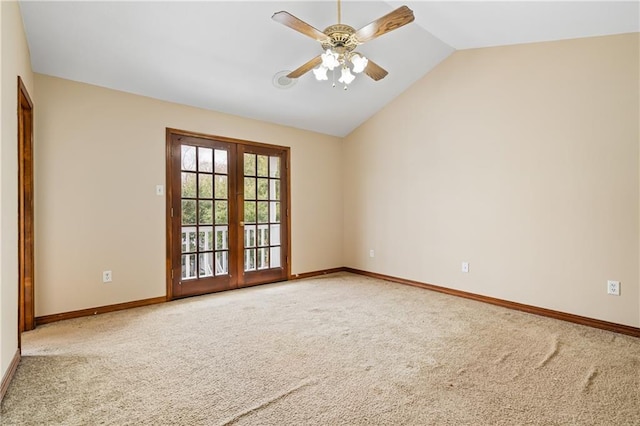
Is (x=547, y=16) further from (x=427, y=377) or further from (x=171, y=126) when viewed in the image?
(x=171, y=126)

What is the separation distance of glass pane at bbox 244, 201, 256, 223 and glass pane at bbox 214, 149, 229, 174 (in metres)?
0.53

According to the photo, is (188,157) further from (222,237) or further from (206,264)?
(206,264)

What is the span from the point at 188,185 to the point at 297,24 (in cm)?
250

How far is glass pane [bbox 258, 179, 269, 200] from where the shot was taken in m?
4.89

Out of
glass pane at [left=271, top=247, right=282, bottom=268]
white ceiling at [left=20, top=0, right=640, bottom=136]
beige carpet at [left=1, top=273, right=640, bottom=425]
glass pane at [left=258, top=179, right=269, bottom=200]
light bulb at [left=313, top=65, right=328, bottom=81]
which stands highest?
white ceiling at [left=20, top=0, right=640, bottom=136]

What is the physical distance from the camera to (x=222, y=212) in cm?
448

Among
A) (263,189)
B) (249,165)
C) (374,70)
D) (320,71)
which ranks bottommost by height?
(263,189)

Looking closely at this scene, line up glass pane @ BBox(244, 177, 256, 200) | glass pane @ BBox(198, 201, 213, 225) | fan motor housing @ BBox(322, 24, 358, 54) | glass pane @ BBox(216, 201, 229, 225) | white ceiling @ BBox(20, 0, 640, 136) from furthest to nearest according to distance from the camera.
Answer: glass pane @ BBox(244, 177, 256, 200) < glass pane @ BBox(216, 201, 229, 225) < glass pane @ BBox(198, 201, 213, 225) < white ceiling @ BBox(20, 0, 640, 136) < fan motor housing @ BBox(322, 24, 358, 54)

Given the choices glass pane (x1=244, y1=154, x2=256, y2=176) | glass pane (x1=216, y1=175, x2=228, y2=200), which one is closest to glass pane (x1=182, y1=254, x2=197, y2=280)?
glass pane (x1=216, y1=175, x2=228, y2=200)

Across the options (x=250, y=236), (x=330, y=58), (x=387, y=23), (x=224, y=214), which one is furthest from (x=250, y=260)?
(x=387, y=23)

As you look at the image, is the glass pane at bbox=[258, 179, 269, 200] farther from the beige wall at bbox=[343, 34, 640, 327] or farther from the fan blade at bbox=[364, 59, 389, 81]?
the fan blade at bbox=[364, 59, 389, 81]

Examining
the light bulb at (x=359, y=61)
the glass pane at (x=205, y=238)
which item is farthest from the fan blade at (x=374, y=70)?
the glass pane at (x=205, y=238)

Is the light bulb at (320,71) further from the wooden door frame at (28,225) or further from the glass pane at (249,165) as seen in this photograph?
the wooden door frame at (28,225)

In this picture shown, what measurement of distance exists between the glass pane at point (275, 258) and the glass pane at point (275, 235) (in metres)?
0.08
